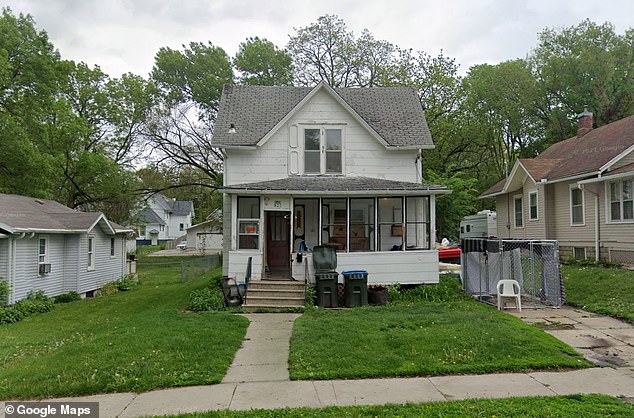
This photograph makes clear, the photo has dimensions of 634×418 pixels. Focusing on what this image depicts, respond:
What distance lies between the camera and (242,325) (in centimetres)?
997

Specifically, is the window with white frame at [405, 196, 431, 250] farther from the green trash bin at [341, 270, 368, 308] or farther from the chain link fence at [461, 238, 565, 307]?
the green trash bin at [341, 270, 368, 308]

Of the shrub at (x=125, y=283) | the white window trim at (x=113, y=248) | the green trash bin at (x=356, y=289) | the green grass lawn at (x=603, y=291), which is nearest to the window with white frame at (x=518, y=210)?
the green grass lawn at (x=603, y=291)

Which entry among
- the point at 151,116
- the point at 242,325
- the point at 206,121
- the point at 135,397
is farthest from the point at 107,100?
the point at 135,397

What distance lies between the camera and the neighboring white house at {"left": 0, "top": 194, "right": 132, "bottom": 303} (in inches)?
549

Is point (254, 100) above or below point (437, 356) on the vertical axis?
above

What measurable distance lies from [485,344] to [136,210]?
3114 centimetres

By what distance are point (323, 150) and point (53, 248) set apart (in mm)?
10377

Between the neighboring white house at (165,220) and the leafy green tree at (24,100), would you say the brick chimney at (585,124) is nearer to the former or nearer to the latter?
the leafy green tree at (24,100)

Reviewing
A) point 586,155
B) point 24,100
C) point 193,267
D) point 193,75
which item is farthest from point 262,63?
point 586,155

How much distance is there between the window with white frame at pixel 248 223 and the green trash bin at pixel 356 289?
3.11 meters

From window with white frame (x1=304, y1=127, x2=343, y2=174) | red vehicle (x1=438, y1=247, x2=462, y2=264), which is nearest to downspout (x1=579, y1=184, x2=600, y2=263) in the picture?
red vehicle (x1=438, y1=247, x2=462, y2=264)

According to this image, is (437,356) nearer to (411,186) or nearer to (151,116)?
(411,186)

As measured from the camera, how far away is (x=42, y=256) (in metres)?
15.8

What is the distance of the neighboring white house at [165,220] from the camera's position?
6381cm
